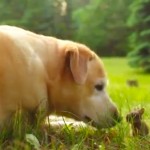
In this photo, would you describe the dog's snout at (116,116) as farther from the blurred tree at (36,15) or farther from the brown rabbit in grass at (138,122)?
the blurred tree at (36,15)

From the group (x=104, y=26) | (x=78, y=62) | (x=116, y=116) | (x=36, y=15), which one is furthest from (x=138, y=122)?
(x=104, y=26)

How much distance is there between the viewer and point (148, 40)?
2681 cm

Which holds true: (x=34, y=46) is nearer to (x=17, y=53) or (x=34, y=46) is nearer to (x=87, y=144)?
(x=17, y=53)

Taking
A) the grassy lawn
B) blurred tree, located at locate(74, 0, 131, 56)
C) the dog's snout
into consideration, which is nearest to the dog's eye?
the dog's snout

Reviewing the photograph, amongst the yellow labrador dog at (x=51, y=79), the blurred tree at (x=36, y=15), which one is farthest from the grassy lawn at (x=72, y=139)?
the blurred tree at (x=36, y=15)

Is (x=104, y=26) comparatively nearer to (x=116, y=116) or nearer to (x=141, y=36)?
(x=141, y=36)

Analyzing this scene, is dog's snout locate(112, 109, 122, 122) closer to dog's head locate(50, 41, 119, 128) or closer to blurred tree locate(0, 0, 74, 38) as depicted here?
dog's head locate(50, 41, 119, 128)

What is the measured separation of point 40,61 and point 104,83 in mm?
583

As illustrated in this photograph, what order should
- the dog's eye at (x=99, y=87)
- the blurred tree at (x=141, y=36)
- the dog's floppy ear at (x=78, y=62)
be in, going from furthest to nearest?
the blurred tree at (x=141, y=36) < the dog's eye at (x=99, y=87) < the dog's floppy ear at (x=78, y=62)

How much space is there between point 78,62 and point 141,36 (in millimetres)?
Answer: 23737

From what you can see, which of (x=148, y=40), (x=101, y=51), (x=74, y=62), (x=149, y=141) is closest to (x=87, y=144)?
(x=149, y=141)

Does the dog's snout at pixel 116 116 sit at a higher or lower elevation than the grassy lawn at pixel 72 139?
higher

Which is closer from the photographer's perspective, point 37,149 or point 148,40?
point 37,149

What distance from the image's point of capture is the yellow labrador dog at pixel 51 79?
12.2 feet
